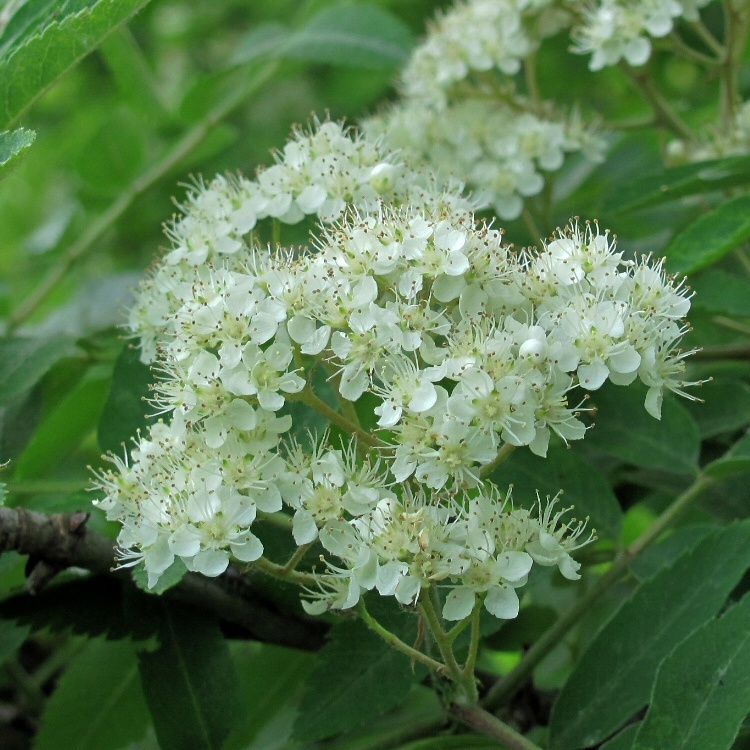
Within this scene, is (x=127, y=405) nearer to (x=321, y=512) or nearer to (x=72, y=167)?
(x=321, y=512)

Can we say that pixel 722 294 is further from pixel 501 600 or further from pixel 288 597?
pixel 288 597

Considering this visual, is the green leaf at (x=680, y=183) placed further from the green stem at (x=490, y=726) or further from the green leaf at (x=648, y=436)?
the green stem at (x=490, y=726)

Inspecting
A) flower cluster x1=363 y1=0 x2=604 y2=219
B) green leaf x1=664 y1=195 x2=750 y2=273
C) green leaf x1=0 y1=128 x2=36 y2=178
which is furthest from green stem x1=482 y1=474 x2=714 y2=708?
green leaf x1=0 y1=128 x2=36 y2=178

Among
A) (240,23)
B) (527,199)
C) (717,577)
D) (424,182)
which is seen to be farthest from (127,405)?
(240,23)

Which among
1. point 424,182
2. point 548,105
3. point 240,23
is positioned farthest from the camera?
point 240,23

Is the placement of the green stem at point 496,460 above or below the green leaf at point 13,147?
below

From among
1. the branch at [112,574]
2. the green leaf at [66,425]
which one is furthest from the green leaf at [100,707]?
the green leaf at [66,425]
